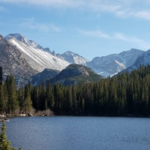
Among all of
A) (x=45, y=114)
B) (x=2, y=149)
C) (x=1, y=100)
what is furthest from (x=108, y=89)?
(x=2, y=149)

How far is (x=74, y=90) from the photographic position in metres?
182

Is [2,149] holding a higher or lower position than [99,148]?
higher

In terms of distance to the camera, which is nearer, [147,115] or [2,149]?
[2,149]

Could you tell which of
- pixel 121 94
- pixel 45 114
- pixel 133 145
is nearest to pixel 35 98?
pixel 45 114

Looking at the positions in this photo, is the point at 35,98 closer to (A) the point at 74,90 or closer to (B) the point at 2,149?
(A) the point at 74,90

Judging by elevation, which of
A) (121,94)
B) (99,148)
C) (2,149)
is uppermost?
(121,94)

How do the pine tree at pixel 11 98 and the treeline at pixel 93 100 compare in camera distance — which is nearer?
the pine tree at pixel 11 98

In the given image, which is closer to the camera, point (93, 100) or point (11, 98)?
point (11, 98)

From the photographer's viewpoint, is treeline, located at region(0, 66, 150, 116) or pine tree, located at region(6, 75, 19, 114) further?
treeline, located at region(0, 66, 150, 116)

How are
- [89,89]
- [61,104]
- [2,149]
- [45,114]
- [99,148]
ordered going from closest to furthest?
[2,149], [99,148], [45,114], [61,104], [89,89]

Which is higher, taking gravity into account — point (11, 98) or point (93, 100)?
point (93, 100)

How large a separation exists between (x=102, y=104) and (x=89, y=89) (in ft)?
53.3

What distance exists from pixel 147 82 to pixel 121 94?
19473mm

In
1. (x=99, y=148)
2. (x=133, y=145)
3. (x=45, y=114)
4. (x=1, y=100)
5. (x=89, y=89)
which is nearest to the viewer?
(x=99, y=148)
